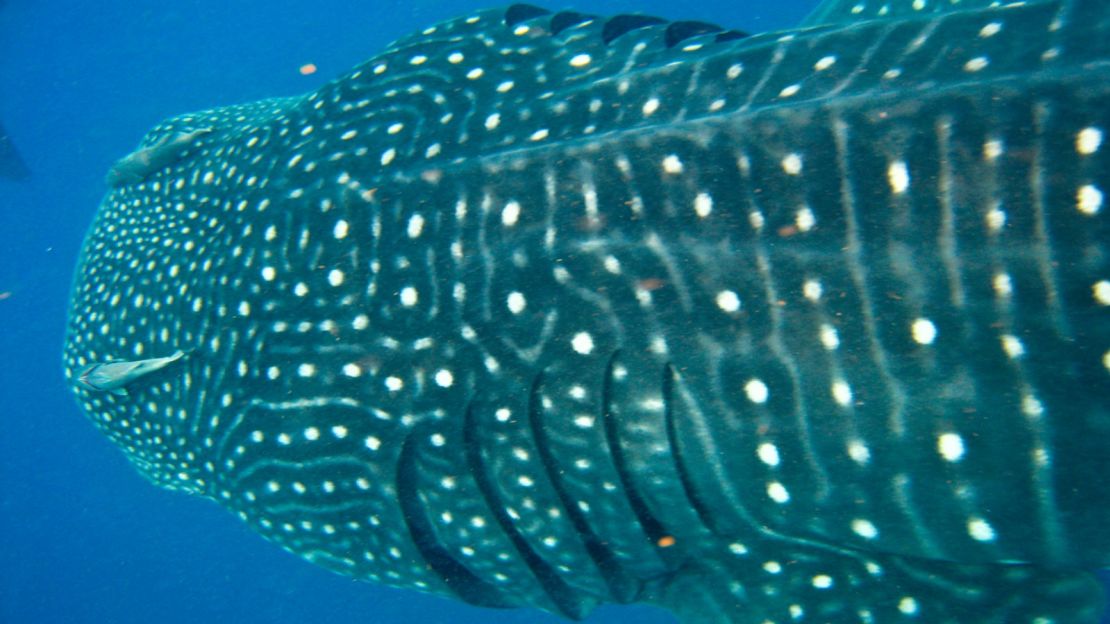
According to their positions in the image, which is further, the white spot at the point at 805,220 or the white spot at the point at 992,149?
the white spot at the point at 805,220

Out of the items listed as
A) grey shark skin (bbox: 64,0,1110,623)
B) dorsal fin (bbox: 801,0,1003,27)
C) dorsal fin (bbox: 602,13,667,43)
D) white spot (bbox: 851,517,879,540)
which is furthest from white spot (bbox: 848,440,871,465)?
dorsal fin (bbox: 801,0,1003,27)

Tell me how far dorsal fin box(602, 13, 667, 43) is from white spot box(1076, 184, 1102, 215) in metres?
2.43

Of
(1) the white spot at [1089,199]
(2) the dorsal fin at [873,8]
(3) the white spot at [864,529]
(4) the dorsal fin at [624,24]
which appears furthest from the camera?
(2) the dorsal fin at [873,8]

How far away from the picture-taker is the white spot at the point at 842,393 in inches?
102

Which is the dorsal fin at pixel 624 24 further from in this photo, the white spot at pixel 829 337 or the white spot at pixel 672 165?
the white spot at pixel 829 337

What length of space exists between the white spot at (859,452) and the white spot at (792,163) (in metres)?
1.13

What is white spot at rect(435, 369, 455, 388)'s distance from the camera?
10.9 feet

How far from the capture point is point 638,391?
293 cm

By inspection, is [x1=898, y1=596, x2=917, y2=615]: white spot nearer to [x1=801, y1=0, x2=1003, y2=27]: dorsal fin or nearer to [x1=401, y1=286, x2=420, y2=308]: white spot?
[x1=401, y1=286, x2=420, y2=308]: white spot

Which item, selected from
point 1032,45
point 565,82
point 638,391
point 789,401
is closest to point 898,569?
point 789,401

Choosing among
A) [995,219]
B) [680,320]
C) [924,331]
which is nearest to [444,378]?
[680,320]

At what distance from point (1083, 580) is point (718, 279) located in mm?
1895

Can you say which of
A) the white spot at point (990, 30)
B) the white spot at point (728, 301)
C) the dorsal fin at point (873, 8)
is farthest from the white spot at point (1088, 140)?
the dorsal fin at point (873, 8)

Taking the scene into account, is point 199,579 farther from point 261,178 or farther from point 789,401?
point 789,401
